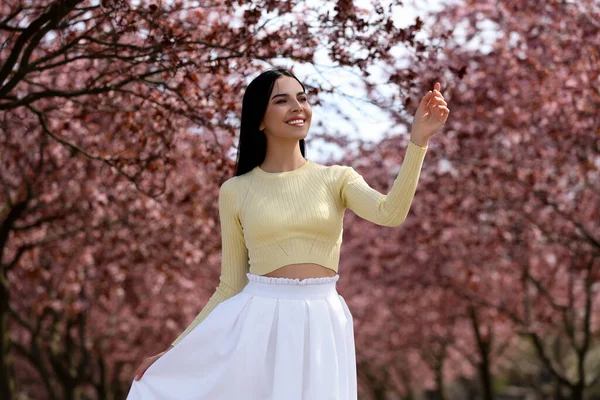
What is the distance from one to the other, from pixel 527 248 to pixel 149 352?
42.5 feet

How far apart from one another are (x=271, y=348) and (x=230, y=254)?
0.50 metres

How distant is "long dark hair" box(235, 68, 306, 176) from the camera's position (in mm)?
3904

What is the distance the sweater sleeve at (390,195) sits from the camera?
3316 mm

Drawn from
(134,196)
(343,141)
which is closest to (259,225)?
(134,196)

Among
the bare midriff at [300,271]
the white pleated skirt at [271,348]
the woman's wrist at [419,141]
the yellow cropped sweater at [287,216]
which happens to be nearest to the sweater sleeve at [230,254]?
the yellow cropped sweater at [287,216]

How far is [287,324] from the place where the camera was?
3539mm

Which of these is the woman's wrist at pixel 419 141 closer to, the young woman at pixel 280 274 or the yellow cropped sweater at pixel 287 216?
the young woman at pixel 280 274

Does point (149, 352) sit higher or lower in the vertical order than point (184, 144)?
lower

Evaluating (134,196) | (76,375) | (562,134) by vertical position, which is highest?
(562,134)

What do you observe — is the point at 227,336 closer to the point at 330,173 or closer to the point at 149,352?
the point at 330,173

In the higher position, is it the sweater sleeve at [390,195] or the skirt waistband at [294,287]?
the sweater sleeve at [390,195]

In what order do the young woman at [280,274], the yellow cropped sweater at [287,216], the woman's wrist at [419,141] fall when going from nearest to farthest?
the woman's wrist at [419,141]
the young woman at [280,274]
the yellow cropped sweater at [287,216]

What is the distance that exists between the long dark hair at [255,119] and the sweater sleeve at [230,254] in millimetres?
169

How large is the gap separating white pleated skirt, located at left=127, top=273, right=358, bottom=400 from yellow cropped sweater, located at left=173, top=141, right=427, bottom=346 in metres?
0.11
